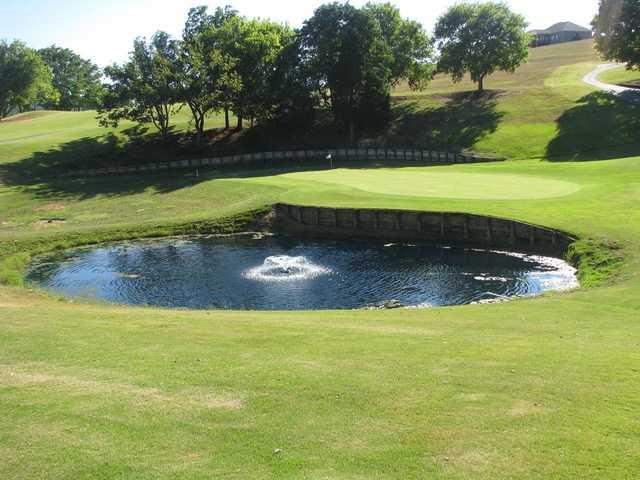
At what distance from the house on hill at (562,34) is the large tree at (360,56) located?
113m

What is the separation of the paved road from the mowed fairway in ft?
133

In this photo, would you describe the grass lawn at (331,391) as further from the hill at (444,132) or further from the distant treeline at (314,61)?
the distant treeline at (314,61)

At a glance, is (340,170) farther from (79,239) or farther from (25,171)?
(25,171)

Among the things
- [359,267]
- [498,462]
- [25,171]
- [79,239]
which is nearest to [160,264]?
[79,239]

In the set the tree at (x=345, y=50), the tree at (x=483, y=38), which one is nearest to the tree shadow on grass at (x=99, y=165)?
the tree at (x=345, y=50)

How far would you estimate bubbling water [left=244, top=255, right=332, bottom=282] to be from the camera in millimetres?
33938

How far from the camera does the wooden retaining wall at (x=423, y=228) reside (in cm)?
3653

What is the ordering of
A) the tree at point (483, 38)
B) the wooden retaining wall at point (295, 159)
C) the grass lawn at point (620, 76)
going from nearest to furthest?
the wooden retaining wall at point (295, 159)
the tree at point (483, 38)
the grass lawn at point (620, 76)

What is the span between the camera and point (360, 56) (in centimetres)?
8456

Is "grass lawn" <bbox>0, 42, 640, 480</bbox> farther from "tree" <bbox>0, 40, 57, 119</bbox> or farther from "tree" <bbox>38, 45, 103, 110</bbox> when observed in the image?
"tree" <bbox>38, 45, 103, 110</bbox>

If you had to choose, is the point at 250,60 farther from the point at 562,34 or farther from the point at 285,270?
the point at 562,34

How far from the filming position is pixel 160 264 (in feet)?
126

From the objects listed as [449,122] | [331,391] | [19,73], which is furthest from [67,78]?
[331,391]

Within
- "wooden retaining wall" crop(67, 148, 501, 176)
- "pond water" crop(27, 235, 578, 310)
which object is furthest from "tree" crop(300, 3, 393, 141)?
"pond water" crop(27, 235, 578, 310)
